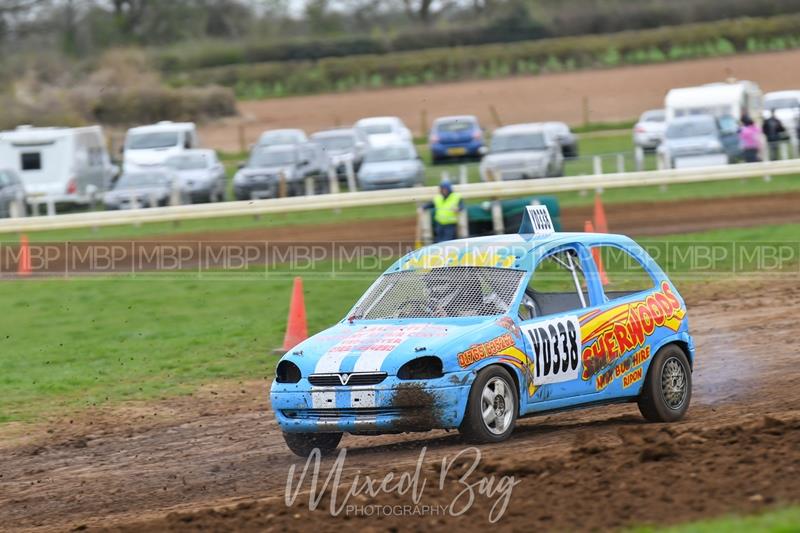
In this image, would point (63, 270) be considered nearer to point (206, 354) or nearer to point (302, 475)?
point (206, 354)

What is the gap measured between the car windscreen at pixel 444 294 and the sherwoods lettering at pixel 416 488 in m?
1.41

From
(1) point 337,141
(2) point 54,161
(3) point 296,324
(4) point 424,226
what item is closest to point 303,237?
(4) point 424,226

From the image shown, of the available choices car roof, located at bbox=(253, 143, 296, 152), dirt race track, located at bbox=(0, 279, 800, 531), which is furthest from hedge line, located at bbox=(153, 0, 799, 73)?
dirt race track, located at bbox=(0, 279, 800, 531)

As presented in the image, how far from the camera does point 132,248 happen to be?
23.4 metres

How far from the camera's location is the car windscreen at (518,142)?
107ft

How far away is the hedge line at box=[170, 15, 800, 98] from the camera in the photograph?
51969 millimetres

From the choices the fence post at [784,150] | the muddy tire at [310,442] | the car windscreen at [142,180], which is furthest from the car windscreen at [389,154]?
the muddy tire at [310,442]

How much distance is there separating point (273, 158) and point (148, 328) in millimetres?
16596

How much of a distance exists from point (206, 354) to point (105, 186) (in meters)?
23.4

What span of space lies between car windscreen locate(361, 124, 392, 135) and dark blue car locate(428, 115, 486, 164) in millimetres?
1395

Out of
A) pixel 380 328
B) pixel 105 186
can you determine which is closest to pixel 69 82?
pixel 105 186

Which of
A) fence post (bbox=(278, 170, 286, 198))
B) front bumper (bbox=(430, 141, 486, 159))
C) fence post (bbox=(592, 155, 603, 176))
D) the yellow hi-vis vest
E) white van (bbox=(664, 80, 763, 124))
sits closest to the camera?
the yellow hi-vis vest

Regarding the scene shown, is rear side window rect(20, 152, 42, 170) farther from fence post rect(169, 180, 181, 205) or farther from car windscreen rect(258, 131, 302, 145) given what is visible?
fence post rect(169, 180, 181, 205)

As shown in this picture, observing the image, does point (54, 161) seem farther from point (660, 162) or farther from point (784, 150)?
point (784, 150)
